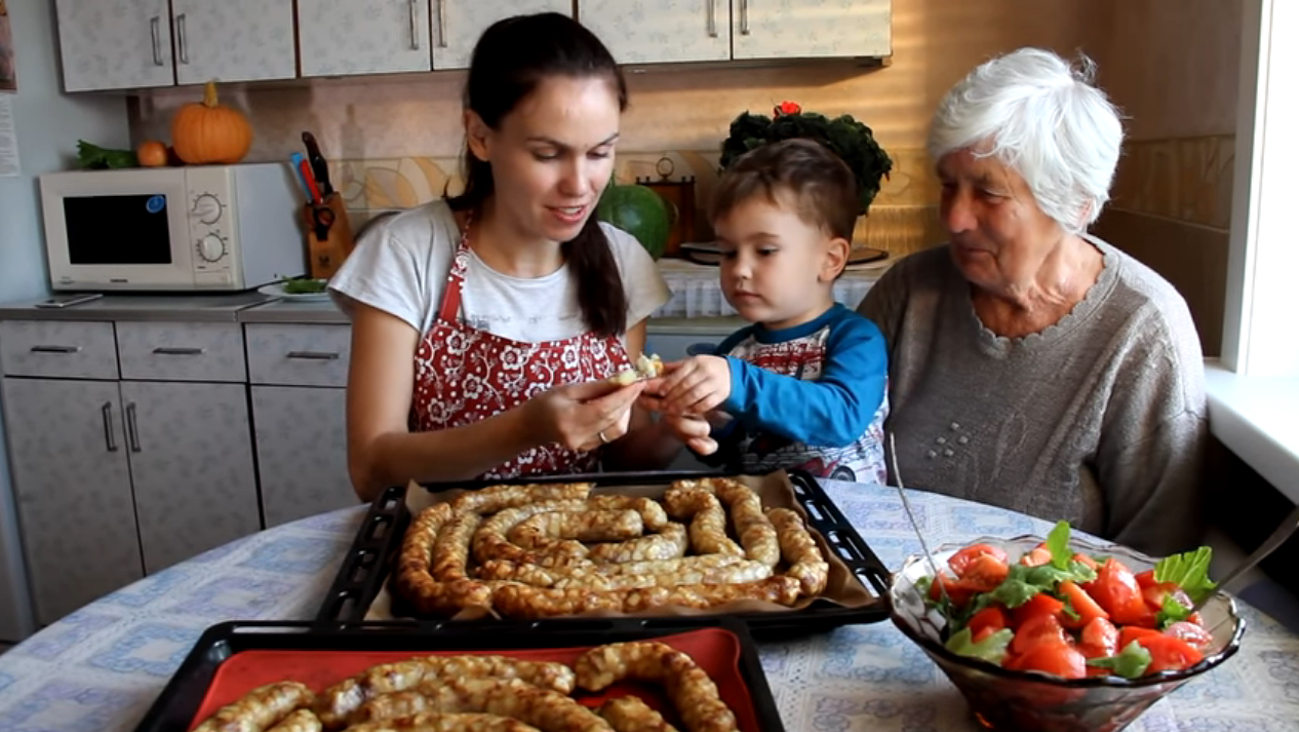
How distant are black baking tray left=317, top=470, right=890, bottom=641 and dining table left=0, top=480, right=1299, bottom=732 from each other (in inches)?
1.2

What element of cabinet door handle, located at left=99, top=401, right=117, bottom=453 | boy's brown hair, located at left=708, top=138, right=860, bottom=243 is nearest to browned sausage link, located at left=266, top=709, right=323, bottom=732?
boy's brown hair, located at left=708, top=138, right=860, bottom=243

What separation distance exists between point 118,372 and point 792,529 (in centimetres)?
245

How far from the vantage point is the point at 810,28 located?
280 cm

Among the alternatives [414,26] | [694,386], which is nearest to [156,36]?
[414,26]

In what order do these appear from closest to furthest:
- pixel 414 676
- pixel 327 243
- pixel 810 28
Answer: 1. pixel 414 676
2. pixel 810 28
3. pixel 327 243

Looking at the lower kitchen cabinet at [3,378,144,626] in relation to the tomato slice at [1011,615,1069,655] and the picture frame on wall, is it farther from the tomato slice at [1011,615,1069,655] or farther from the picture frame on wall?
the tomato slice at [1011,615,1069,655]

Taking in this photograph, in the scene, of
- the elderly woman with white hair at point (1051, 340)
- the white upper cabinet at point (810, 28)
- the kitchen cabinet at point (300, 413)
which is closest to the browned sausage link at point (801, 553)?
the elderly woman with white hair at point (1051, 340)

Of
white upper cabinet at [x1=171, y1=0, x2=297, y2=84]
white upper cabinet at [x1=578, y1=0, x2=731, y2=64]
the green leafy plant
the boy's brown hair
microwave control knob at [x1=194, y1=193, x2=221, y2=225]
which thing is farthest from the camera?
white upper cabinet at [x1=171, y1=0, x2=297, y2=84]

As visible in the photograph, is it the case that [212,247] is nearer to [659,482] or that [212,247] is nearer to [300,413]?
[300,413]

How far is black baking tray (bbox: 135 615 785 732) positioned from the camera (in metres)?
0.85

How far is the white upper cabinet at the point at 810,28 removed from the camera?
2.79 m

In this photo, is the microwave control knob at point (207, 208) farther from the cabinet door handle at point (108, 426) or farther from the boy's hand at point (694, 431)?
the boy's hand at point (694, 431)

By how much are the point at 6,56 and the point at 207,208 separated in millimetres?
779

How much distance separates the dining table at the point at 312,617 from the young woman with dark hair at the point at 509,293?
0.29 metres
